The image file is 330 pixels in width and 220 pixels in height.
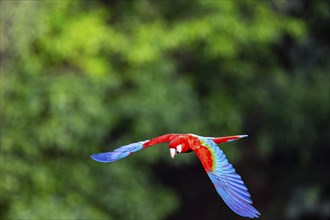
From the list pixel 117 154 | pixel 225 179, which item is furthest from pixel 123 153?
pixel 225 179

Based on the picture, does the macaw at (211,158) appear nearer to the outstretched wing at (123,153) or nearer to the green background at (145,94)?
the outstretched wing at (123,153)

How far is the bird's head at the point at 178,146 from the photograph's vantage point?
2627 mm

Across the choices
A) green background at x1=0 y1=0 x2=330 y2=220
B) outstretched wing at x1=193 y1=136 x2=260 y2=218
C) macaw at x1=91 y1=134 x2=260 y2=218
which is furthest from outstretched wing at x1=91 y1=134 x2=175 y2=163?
green background at x1=0 y1=0 x2=330 y2=220

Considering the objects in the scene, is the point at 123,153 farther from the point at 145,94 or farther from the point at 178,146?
the point at 145,94

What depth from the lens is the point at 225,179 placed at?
2535 mm

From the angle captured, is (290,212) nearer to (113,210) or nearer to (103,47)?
(113,210)

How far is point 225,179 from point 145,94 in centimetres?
493

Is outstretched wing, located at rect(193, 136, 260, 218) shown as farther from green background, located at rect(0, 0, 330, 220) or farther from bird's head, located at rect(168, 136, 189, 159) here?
green background, located at rect(0, 0, 330, 220)

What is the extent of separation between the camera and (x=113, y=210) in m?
7.49

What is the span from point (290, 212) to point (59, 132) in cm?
270

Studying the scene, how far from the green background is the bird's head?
421cm

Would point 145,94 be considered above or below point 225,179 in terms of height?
below

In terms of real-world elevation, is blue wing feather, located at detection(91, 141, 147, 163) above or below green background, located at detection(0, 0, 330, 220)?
above

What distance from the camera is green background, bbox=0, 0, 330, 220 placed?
704cm
